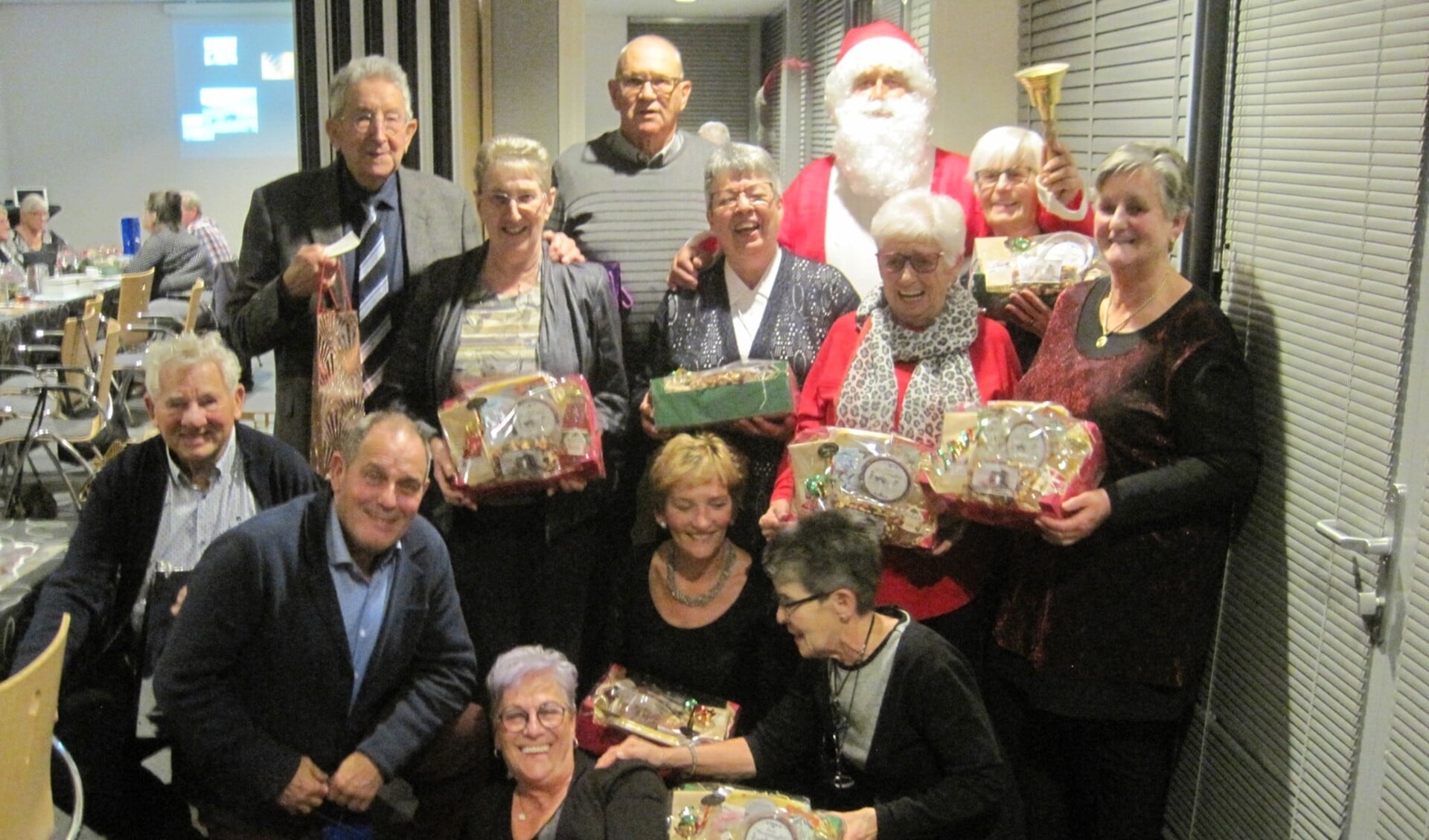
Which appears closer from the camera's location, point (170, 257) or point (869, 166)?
point (869, 166)

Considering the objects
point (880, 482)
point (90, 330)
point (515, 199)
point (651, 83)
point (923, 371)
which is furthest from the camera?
point (90, 330)

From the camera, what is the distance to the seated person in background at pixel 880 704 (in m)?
2.12

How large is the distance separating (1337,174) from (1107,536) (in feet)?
2.41

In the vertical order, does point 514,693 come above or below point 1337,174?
below

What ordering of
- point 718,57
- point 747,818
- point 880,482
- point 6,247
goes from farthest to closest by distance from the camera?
point 718,57 < point 6,247 < point 880,482 < point 747,818

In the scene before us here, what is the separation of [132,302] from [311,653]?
5.67m

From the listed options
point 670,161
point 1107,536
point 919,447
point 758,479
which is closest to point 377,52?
point 670,161

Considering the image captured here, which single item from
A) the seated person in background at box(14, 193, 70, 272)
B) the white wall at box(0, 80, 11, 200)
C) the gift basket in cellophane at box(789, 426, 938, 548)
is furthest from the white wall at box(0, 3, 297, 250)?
the gift basket in cellophane at box(789, 426, 938, 548)

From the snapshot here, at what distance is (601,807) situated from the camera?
2150 mm

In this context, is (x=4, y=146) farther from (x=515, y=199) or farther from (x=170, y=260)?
(x=515, y=199)

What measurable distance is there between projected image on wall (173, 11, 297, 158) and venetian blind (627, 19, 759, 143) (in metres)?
4.57

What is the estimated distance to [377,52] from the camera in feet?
16.4

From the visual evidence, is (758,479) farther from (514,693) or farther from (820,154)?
(820,154)

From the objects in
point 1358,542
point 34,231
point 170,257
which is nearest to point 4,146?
point 34,231
